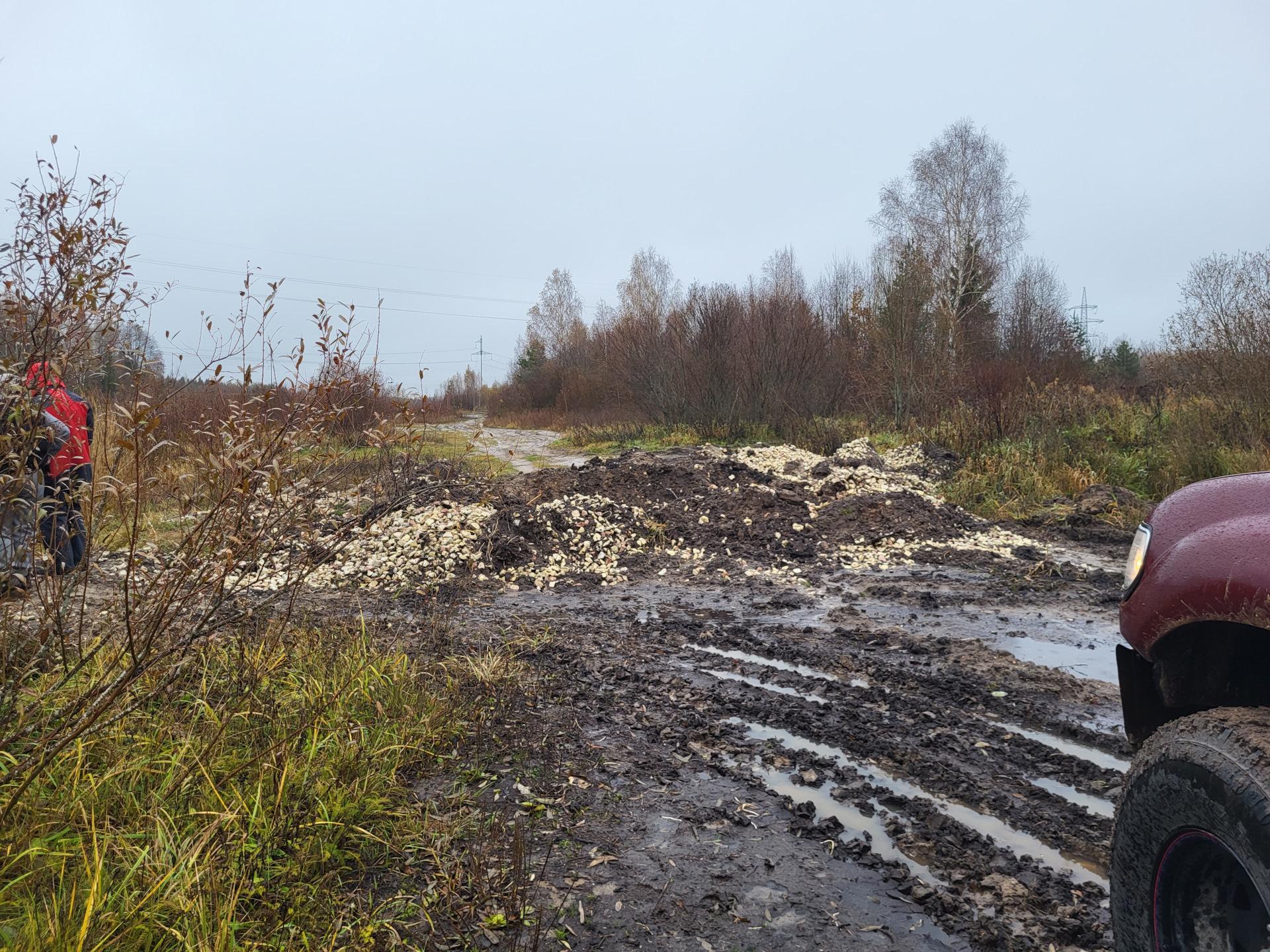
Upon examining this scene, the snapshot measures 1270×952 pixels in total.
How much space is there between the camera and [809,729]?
164 inches

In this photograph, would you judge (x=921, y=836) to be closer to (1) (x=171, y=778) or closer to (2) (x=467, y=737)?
(2) (x=467, y=737)

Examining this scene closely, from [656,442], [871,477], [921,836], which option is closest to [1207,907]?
[921,836]

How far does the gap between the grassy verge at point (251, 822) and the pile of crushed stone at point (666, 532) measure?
355 centimetres

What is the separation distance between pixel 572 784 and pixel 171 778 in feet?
5.34

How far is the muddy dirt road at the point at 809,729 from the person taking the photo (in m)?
2.64

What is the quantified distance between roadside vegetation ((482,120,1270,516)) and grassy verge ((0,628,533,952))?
15.4ft

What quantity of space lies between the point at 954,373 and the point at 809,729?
14.8 m

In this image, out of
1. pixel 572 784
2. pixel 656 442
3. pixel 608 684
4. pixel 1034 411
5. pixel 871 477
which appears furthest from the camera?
pixel 656 442

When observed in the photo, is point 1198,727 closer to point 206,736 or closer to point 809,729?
point 809,729

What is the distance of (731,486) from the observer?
10.7 meters

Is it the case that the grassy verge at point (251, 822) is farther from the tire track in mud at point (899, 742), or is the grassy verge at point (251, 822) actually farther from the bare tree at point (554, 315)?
the bare tree at point (554, 315)

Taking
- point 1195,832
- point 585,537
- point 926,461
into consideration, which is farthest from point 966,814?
point 926,461

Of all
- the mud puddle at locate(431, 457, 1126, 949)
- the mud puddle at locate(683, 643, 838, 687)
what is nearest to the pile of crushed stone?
the mud puddle at locate(431, 457, 1126, 949)

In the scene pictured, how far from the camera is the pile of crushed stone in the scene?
26.6 feet
